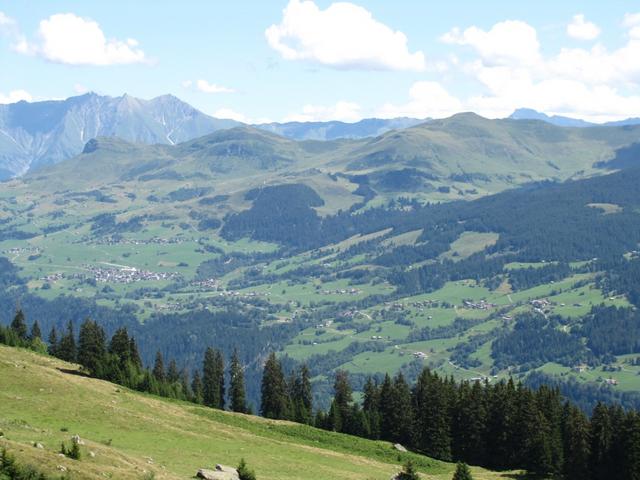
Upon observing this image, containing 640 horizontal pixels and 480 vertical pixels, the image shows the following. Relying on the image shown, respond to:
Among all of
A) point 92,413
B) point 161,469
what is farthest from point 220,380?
point 161,469

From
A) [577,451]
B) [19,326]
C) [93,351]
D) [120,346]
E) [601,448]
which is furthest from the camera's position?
[19,326]

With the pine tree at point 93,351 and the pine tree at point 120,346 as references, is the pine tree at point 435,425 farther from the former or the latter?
the pine tree at point 120,346

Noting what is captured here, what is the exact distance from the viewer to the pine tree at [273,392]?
13062 centimetres

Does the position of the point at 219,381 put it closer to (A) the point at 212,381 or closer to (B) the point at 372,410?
(A) the point at 212,381

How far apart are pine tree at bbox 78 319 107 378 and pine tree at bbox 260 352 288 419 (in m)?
28.5

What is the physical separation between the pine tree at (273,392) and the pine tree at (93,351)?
1123 inches

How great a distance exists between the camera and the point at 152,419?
82.8 meters

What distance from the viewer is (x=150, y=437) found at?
74.2 m

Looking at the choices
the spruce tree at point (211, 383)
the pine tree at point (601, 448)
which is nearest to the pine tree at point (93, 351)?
the spruce tree at point (211, 383)

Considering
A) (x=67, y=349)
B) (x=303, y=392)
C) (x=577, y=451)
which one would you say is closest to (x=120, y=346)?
(x=67, y=349)

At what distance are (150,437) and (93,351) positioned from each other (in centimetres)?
4785

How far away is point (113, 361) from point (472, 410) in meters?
53.8

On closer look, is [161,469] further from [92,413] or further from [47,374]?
[47,374]

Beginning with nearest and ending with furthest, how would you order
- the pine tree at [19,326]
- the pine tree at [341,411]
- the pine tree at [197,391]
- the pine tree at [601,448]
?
the pine tree at [601,448]
the pine tree at [341,411]
the pine tree at [197,391]
the pine tree at [19,326]
